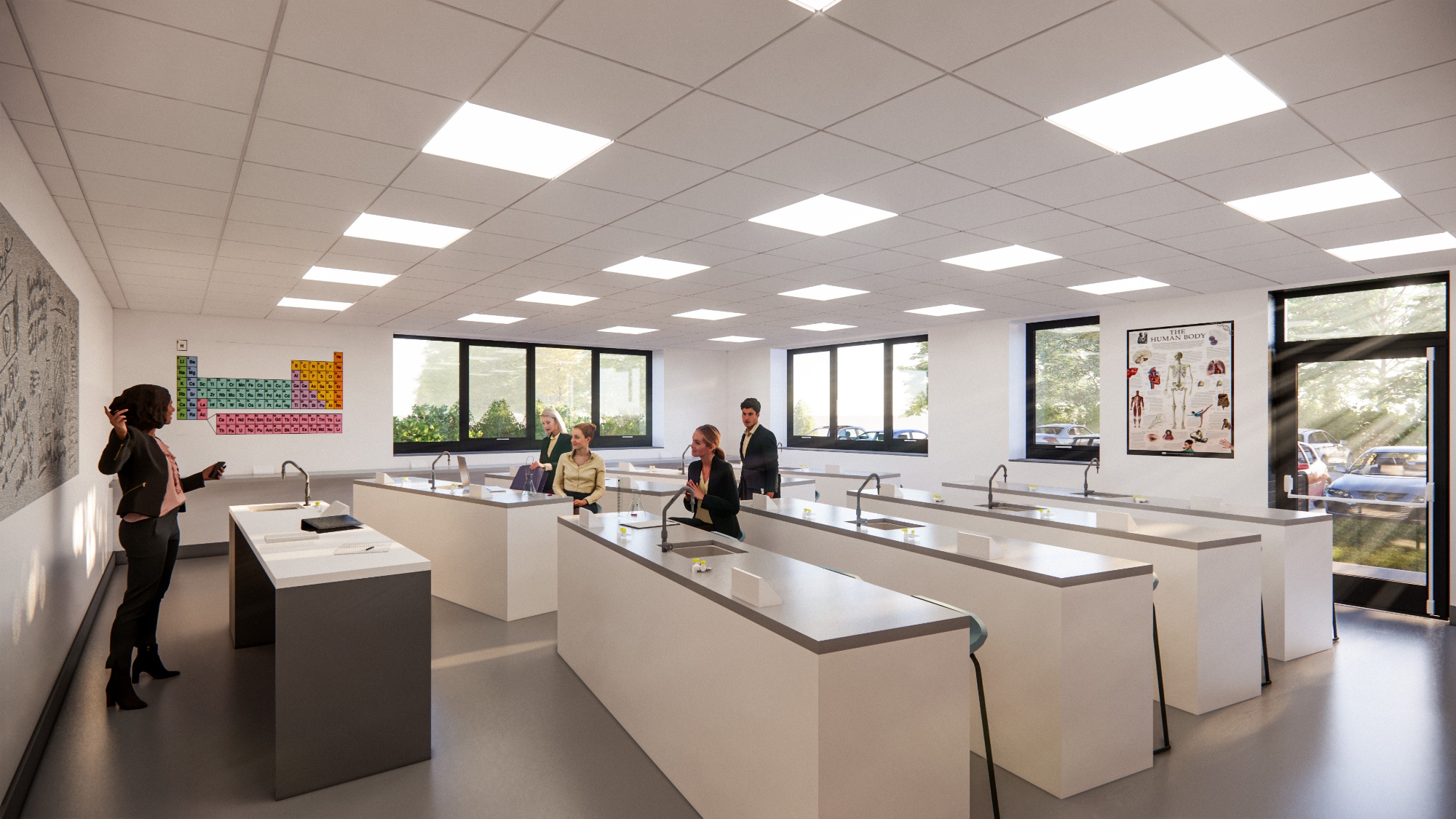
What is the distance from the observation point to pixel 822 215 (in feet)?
13.5

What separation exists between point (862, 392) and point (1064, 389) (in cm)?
301

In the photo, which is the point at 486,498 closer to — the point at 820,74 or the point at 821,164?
the point at 821,164

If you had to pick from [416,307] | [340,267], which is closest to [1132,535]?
[340,267]

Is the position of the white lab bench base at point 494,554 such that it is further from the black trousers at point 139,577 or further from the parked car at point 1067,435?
the parked car at point 1067,435

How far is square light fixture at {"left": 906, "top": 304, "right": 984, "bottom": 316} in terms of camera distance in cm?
724

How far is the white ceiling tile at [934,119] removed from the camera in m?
2.51

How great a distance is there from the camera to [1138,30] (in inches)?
82.7

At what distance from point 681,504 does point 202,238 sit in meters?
3.80

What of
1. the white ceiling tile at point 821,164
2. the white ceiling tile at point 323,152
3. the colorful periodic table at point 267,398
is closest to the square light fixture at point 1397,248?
the white ceiling tile at point 821,164

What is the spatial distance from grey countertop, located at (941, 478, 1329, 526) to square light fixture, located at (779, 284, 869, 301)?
6.93 feet

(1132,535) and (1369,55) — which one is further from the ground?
(1369,55)

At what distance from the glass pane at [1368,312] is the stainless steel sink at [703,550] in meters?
5.68

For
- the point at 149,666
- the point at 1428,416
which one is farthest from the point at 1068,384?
the point at 149,666

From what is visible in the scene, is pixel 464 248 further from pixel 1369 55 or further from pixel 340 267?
pixel 1369 55
